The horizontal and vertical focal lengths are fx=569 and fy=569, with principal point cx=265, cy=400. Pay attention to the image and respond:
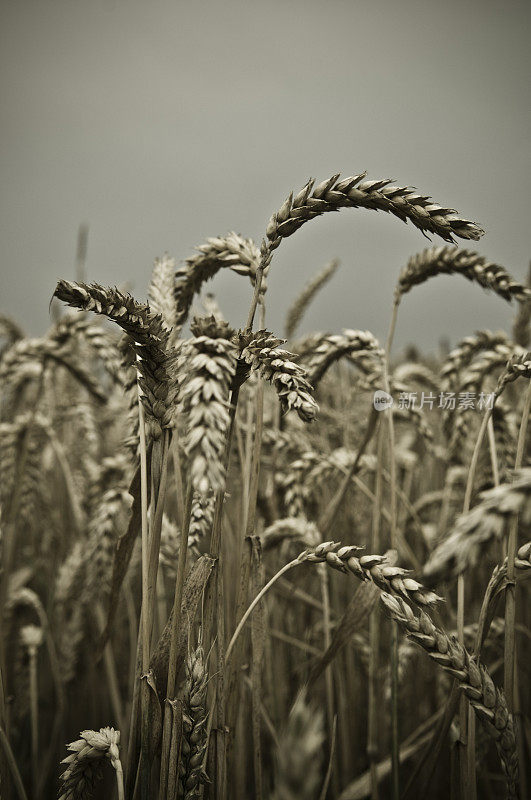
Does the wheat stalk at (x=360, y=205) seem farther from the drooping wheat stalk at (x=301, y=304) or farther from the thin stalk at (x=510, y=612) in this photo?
the drooping wheat stalk at (x=301, y=304)

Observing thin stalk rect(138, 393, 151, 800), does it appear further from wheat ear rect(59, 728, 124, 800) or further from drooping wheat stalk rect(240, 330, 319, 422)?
drooping wheat stalk rect(240, 330, 319, 422)

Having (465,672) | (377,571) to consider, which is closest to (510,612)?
(465,672)

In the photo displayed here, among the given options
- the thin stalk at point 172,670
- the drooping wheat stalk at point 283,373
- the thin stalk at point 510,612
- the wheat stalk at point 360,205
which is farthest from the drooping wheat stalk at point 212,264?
the thin stalk at point 510,612

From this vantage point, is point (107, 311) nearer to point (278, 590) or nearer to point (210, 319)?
point (210, 319)

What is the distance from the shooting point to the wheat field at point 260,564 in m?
0.81

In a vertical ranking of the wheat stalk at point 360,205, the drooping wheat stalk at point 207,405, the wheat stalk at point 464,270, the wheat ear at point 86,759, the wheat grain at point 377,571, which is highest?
the wheat stalk at point 464,270

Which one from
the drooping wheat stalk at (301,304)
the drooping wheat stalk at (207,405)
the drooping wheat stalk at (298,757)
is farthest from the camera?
the drooping wheat stalk at (301,304)

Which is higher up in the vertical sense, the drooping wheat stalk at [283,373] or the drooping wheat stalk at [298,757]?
the drooping wheat stalk at [283,373]

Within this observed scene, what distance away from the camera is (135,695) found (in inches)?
35.4

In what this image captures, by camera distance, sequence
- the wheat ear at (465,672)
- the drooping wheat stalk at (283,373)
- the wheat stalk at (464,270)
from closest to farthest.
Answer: the drooping wheat stalk at (283,373) → the wheat ear at (465,672) → the wheat stalk at (464,270)

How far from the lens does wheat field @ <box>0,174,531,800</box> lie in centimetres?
81

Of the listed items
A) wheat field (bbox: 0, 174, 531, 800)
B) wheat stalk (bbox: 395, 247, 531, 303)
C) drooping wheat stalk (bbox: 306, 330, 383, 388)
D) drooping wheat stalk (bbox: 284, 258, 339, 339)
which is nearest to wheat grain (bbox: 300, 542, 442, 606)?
wheat field (bbox: 0, 174, 531, 800)

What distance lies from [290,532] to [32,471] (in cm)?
119

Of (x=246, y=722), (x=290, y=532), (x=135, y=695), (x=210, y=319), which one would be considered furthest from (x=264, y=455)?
(x=210, y=319)
